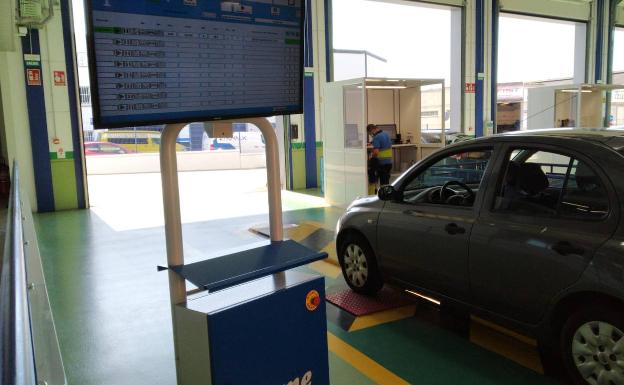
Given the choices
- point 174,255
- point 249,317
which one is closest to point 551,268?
point 249,317

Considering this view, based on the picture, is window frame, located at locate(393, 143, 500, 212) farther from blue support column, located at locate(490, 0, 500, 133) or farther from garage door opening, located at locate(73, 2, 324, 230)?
blue support column, located at locate(490, 0, 500, 133)

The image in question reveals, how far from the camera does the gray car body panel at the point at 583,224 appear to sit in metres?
2.57

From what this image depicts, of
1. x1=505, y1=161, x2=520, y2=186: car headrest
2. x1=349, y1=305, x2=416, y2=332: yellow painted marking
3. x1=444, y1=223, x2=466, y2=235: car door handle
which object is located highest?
x1=505, y1=161, x2=520, y2=186: car headrest

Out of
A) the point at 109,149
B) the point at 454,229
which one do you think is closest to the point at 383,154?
the point at 454,229

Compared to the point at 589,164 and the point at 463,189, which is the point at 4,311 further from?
the point at 463,189

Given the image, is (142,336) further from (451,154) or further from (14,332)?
(14,332)

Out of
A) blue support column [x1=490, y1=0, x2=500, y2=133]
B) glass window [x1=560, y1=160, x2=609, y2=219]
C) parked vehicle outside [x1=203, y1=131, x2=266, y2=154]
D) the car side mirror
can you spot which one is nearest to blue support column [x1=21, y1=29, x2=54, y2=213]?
the car side mirror

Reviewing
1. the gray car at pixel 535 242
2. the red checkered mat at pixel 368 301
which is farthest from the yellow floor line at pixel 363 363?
the gray car at pixel 535 242

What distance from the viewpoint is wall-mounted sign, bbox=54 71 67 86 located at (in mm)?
9461

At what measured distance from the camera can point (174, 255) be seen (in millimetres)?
2068

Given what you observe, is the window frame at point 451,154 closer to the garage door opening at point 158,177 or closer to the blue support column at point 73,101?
the garage door opening at point 158,177

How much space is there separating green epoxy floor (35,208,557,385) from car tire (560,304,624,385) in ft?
0.99

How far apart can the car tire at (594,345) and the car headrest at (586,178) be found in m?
0.66

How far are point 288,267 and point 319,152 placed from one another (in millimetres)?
10278
